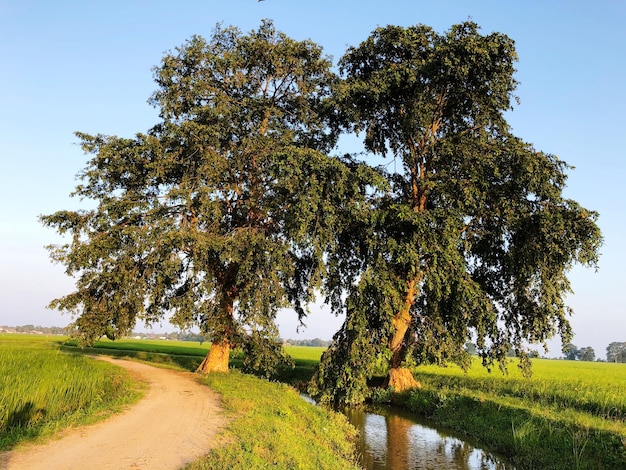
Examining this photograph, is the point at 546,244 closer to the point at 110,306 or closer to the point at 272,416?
the point at 272,416

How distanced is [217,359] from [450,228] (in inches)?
552

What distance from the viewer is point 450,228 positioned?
19453 mm

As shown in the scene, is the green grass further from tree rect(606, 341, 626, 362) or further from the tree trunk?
tree rect(606, 341, 626, 362)

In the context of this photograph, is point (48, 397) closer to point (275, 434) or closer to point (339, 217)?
point (275, 434)

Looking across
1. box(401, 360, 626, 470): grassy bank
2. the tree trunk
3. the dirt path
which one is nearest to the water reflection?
box(401, 360, 626, 470): grassy bank

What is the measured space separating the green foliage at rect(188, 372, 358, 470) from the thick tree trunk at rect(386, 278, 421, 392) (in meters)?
7.29

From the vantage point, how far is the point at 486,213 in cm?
2128

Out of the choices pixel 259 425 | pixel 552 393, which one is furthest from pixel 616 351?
pixel 259 425

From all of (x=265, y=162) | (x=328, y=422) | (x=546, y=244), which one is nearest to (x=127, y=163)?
(x=265, y=162)

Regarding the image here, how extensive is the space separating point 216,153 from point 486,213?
46.1 feet

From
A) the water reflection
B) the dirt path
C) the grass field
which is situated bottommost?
the water reflection

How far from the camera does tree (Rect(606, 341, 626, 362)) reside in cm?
18088

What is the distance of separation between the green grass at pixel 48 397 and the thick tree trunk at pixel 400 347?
13.2m

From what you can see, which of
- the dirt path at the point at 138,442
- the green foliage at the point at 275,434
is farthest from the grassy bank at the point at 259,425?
the dirt path at the point at 138,442
